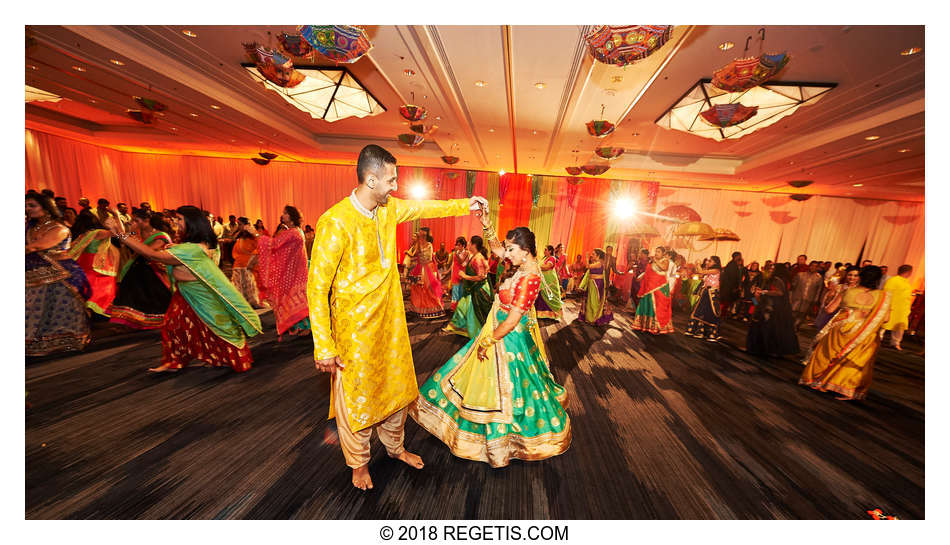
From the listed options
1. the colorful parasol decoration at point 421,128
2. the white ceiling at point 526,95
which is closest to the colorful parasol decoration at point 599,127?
the white ceiling at point 526,95

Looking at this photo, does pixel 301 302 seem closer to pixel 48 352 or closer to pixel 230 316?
pixel 230 316

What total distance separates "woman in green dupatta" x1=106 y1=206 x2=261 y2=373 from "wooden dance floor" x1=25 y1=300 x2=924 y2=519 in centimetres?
18

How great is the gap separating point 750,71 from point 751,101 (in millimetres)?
2766

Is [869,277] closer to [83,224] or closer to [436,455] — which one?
[436,455]

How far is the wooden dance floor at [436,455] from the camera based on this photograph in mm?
1635

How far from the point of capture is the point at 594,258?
18.8ft

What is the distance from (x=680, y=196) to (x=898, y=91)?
7.09 m

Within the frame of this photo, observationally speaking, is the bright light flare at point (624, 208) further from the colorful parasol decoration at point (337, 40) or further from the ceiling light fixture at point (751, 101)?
the colorful parasol decoration at point (337, 40)

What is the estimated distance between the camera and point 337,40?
246 centimetres

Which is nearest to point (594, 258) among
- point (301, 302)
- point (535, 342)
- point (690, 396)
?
point (690, 396)

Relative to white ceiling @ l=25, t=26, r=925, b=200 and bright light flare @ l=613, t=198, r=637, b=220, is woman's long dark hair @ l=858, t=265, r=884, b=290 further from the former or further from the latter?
bright light flare @ l=613, t=198, r=637, b=220

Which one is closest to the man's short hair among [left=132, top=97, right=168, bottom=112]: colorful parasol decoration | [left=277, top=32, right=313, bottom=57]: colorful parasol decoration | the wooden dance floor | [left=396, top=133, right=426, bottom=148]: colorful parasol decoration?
the wooden dance floor

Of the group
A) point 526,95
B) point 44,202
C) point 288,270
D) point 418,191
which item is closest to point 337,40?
point 288,270

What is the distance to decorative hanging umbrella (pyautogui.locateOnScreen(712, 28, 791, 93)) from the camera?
8.62ft
